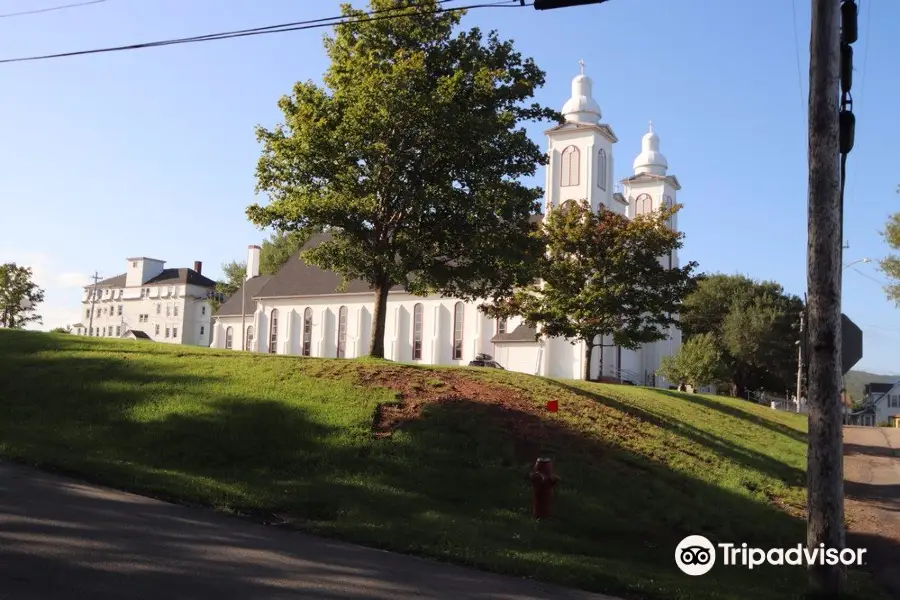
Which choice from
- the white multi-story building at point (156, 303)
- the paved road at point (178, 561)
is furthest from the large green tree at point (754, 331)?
the white multi-story building at point (156, 303)

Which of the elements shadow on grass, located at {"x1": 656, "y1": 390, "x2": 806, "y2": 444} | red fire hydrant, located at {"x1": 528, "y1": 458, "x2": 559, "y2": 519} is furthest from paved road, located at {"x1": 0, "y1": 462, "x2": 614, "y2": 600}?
shadow on grass, located at {"x1": 656, "y1": 390, "x2": 806, "y2": 444}

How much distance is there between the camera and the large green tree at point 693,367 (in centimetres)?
5388

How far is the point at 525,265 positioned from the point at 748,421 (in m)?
14.5

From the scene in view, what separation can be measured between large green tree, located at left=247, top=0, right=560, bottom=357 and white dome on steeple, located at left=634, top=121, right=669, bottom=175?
50.6 metres

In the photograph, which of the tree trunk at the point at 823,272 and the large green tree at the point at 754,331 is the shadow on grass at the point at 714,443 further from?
the large green tree at the point at 754,331

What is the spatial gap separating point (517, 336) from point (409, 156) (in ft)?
120

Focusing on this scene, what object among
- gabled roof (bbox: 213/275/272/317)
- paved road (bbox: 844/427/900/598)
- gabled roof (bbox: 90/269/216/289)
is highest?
gabled roof (bbox: 90/269/216/289)

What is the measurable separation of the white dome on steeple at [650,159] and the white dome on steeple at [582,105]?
12.0 m

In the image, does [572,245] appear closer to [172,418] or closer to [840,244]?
[172,418]

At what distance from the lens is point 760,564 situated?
460 inches

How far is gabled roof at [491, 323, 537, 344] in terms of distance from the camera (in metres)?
57.3

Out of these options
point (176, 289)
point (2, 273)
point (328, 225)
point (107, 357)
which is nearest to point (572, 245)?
point (328, 225)
